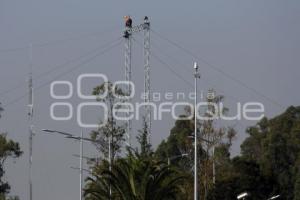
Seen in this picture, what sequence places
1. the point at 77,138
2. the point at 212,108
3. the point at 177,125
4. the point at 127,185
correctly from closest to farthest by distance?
1. the point at 127,185
2. the point at 77,138
3. the point at 212,108
4. the point at 177,125

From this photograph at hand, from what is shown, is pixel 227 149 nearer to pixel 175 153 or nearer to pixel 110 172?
pixel 175 153

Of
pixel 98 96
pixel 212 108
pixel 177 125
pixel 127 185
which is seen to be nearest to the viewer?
pixel 127 185

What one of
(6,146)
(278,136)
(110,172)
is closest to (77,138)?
(110,172)

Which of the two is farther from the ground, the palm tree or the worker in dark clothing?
the worker in dark clothing

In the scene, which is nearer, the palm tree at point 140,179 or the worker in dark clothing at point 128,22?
the palm tree at point 140,179

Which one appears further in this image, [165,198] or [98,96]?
[98,96]

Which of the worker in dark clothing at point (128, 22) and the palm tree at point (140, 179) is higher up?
the worker in dark clothing at point (128, 22)

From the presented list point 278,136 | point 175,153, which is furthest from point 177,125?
point 278,136

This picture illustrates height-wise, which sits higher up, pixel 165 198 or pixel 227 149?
pixel 227 149

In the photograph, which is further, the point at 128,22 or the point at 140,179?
the point at 128,22

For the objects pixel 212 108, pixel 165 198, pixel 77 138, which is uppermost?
pixel 212 108

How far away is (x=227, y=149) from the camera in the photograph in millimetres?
72438

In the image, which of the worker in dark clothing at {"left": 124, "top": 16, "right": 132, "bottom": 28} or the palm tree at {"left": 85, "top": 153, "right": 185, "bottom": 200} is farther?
the worker in dark clothing at {"left": 124, "top": 16, "right": 132, "bottom": 28}

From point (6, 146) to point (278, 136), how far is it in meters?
26.1
